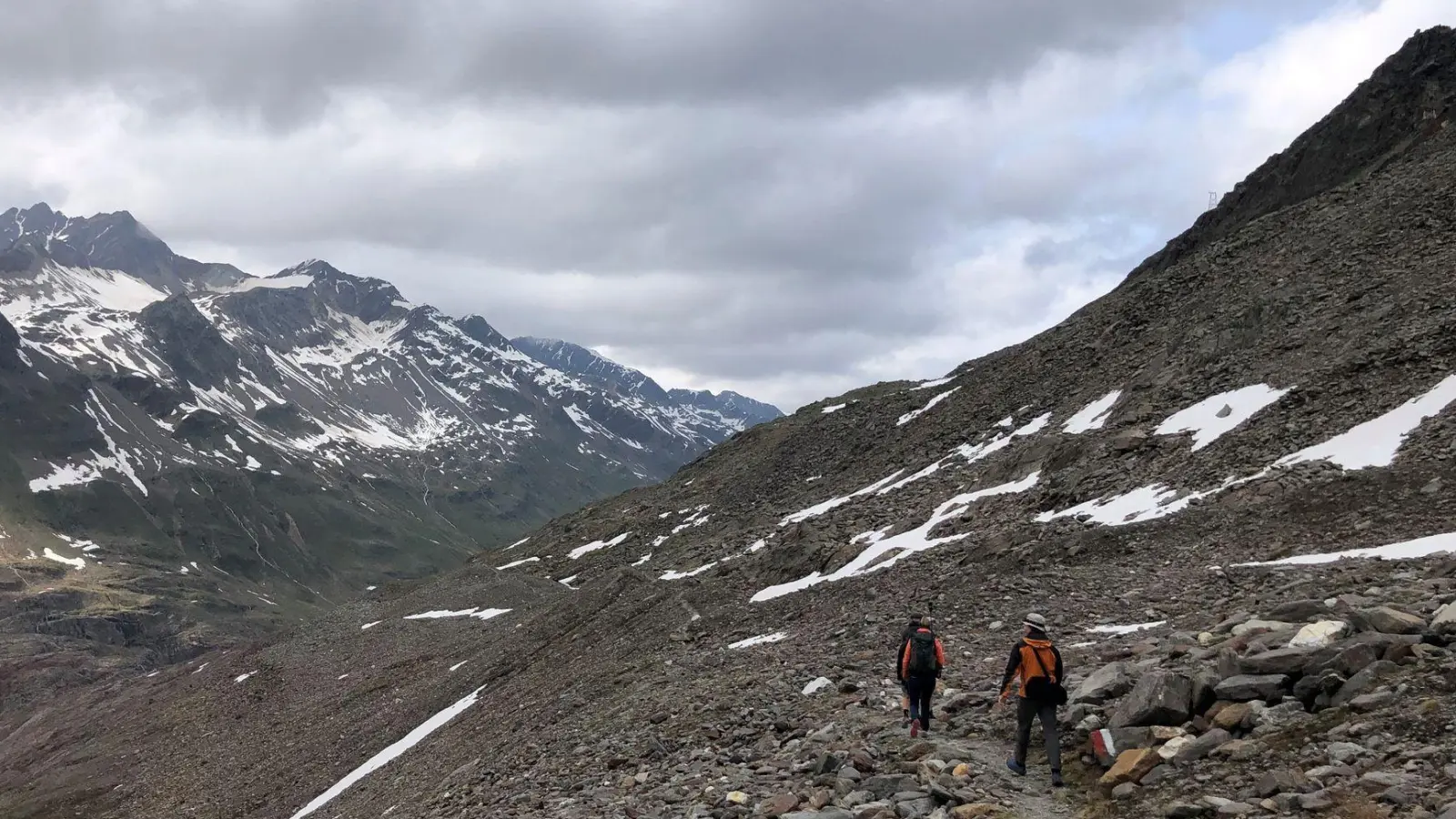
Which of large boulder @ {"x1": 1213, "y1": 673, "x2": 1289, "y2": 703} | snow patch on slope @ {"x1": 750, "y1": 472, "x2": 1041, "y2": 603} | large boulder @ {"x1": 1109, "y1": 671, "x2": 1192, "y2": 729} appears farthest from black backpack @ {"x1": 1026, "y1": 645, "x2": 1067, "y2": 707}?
snow patch on slope @ {"x1": 750, "y1": 472, "x2": 1041, "y2": 603}

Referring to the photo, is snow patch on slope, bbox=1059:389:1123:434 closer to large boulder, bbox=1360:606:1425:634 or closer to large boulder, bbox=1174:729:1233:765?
large boulder, bbox=1360:606:1425:634

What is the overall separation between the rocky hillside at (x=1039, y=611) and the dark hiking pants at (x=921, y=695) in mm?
471

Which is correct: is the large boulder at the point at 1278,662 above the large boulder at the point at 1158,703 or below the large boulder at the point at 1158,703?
above

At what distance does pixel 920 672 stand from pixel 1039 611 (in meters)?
8.71

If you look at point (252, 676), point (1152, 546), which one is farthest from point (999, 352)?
point (252, 676)

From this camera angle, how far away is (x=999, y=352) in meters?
85.7

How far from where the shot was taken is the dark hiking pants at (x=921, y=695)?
16094 millimetres

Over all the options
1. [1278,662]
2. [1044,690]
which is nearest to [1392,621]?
[1278,662]

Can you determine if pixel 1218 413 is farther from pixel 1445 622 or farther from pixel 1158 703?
pixel 1158 703

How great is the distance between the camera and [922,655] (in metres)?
16.3

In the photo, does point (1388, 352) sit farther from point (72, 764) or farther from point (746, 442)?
point (72, 764)

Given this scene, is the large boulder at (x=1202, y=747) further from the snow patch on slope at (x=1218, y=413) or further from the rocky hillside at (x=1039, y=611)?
the snow patch on slope at (x=1218, y=413)

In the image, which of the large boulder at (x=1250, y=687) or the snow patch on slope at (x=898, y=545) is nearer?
the large boulder at (x=1250, y=687)

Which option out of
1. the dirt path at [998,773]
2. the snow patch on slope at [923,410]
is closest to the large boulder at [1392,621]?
the dirt path at [998,773]
